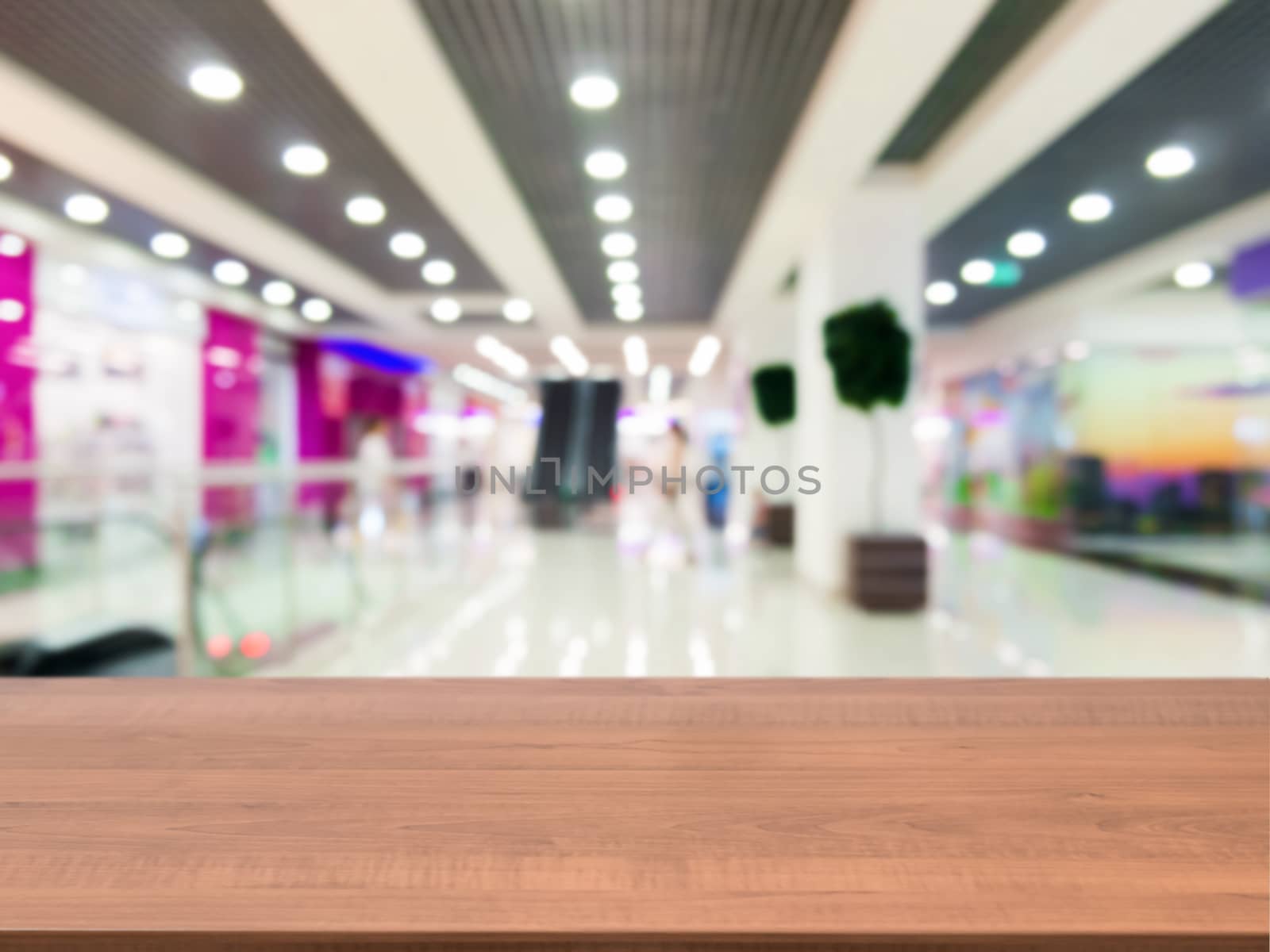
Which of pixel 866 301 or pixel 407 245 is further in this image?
pixel 407 245

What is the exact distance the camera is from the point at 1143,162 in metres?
5.31

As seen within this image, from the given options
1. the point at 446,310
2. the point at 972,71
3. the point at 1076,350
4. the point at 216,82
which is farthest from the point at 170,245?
the point at 1076,350

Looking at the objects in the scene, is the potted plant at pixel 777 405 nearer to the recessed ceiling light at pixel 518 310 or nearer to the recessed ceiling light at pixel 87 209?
the recessed ceiling light at pixel 518 310

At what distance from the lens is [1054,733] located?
1275mm

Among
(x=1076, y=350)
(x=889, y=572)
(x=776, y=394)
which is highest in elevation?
(x=1076, y=350)

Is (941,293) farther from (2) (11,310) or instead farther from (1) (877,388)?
(2) (11,310)

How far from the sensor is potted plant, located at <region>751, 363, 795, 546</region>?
9836mm

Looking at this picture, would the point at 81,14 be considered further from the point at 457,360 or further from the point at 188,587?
the point at 457,360

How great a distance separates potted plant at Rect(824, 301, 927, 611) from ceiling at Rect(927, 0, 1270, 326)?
139 centimetres

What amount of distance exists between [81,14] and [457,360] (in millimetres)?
11766

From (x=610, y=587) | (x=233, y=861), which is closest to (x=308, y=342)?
(x=610, y=587)

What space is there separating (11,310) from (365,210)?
3182mm

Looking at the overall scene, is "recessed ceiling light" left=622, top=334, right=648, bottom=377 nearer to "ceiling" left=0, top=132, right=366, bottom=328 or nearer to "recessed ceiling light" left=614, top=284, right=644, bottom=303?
"recessed ceiling light" left=614, top=284, right=644, bottom=303

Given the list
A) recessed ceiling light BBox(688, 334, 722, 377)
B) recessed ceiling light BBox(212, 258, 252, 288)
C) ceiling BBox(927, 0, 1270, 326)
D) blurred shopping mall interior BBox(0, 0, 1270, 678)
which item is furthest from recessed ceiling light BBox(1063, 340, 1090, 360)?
recessed ceiling light BBox(212, 258, 252, 288)
